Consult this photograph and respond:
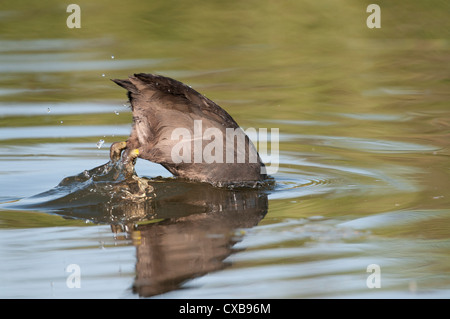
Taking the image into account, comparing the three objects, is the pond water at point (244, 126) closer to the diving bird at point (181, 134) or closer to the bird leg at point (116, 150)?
the diving bird at point (181, 134)

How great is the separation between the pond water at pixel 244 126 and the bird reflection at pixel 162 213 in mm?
17

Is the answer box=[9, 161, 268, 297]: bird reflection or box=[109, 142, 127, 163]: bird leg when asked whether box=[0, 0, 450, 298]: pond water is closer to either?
box=[9, 161, 268, 297]: bird reflection

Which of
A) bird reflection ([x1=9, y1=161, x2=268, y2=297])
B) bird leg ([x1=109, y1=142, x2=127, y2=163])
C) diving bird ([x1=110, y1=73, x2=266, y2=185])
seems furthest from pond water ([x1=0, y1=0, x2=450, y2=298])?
bird leg ([x1=109, y1=142, x2=127, y2=163])

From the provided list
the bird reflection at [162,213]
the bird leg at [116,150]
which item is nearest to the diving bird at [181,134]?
the bird leg at [116,150]

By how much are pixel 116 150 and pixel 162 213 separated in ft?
2.75

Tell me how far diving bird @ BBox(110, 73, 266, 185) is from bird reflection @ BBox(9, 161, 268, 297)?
0.15 metres

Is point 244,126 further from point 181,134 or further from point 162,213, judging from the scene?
point 162,213

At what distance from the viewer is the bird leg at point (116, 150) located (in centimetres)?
560

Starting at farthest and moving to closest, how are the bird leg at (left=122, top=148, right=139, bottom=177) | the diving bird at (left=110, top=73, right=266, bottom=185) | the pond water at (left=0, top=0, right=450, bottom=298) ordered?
the bird leg at (left=122, top=148, right=139, bottom=177), the diving bird at (left=110, top=73, right=266, bottom=185), the pond water at (left=0, top=0, right=450, bottom=298)

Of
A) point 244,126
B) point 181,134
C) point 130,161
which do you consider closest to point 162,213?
point 181,134

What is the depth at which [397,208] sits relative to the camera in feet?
16.7

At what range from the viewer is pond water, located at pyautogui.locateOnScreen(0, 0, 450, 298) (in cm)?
393

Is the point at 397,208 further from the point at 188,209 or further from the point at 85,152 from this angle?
the point at 85,152

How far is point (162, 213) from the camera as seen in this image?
5008mm
